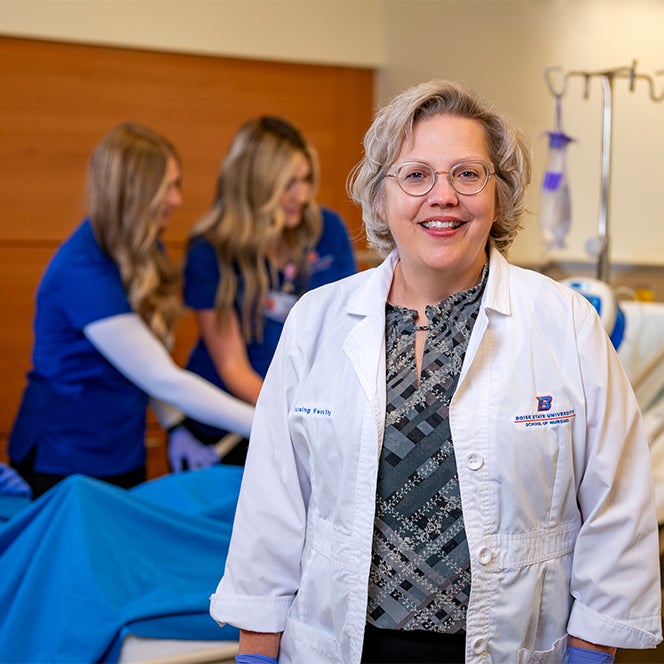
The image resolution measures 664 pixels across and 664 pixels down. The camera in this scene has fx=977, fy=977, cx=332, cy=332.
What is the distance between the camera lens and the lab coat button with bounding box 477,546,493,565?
1241mm

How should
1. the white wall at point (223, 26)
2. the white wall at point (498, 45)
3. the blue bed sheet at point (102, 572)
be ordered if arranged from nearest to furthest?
the blue bed sheet at point (102, 572)
the white wall at point (498, 45)
the white wall at point (223, 26)

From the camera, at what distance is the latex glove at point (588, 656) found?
4.26 ft

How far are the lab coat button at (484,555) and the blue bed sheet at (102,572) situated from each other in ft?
2.67

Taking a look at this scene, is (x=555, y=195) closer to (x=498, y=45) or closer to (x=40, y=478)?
(x=498, y=45)

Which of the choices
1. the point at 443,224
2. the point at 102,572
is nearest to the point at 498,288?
the point at 443,224

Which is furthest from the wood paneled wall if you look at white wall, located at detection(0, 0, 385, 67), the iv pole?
the iv pole

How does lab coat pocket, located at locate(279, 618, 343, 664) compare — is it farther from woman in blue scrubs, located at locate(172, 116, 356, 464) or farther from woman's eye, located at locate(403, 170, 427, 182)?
woman in blue scrubs, located at locate(172, 116, 356, 464)

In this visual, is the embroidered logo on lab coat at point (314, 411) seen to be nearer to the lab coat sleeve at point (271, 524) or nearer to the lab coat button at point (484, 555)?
the lab coat sleeve at point (271, 524)

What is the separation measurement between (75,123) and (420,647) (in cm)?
332

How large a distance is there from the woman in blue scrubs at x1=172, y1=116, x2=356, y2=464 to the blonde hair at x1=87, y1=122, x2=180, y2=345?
0.23 m

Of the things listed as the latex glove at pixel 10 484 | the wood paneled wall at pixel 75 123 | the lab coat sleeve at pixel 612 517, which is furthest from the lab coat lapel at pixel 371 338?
the wood paneled wall at pixel 75 123

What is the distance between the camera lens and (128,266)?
8.59ft

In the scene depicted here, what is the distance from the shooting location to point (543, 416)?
1.25 meters

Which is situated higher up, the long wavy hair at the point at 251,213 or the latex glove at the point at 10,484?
the long wavy hair at the point at 251,213
